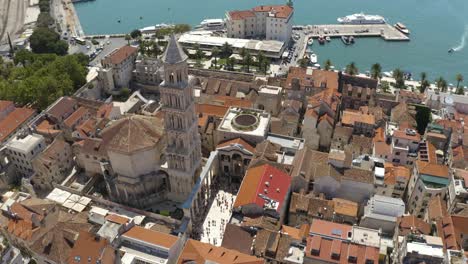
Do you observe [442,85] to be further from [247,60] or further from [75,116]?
[75,116]

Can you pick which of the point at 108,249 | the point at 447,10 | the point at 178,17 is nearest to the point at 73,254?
the point at 108,249

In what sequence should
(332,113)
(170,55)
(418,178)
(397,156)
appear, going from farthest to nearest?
(332,113)
(397,156)
(418,178)
(170,55)

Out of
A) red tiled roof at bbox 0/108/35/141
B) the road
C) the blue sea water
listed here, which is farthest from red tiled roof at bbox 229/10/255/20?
the road

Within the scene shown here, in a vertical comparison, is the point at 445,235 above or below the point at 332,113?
below

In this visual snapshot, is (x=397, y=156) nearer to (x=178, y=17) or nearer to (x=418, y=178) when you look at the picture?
(x=418, y=178)

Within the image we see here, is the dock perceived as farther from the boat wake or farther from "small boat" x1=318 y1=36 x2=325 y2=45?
the boat wake

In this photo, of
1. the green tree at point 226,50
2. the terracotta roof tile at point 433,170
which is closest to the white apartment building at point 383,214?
the terracotta roof tile at point 433,170

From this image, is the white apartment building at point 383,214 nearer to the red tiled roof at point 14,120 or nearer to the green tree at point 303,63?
the green tree at point 303,63
